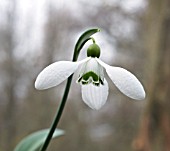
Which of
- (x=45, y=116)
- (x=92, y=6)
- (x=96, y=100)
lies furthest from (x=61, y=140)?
(x=96, y=100)

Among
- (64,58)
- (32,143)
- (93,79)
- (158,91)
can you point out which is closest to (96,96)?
(93,79)

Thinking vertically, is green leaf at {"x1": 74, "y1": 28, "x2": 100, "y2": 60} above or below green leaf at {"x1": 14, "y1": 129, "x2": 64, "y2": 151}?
above

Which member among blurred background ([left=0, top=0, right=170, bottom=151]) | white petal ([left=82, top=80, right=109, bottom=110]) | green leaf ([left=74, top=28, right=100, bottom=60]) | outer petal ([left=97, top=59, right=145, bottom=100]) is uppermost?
green leaf ([left=74, top=28, right=100, bottom=60])

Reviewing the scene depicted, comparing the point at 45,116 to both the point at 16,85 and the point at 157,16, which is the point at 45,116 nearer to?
the point at 16,85

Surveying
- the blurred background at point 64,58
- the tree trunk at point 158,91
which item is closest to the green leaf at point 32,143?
the tree trunk at point 158,91

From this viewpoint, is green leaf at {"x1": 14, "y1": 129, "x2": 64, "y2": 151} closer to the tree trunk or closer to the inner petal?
the inner petal

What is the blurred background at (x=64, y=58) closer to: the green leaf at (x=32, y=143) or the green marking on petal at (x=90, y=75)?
the green leaf at (x=32, y=143)

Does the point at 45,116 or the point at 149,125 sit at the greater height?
the point at 149,125

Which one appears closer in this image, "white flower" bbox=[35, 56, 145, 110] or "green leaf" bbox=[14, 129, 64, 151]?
"white flower" bbox=[35, 56, 145, 110]

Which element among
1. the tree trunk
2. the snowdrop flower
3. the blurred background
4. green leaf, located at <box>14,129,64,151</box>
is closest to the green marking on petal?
the snowdrop flower
